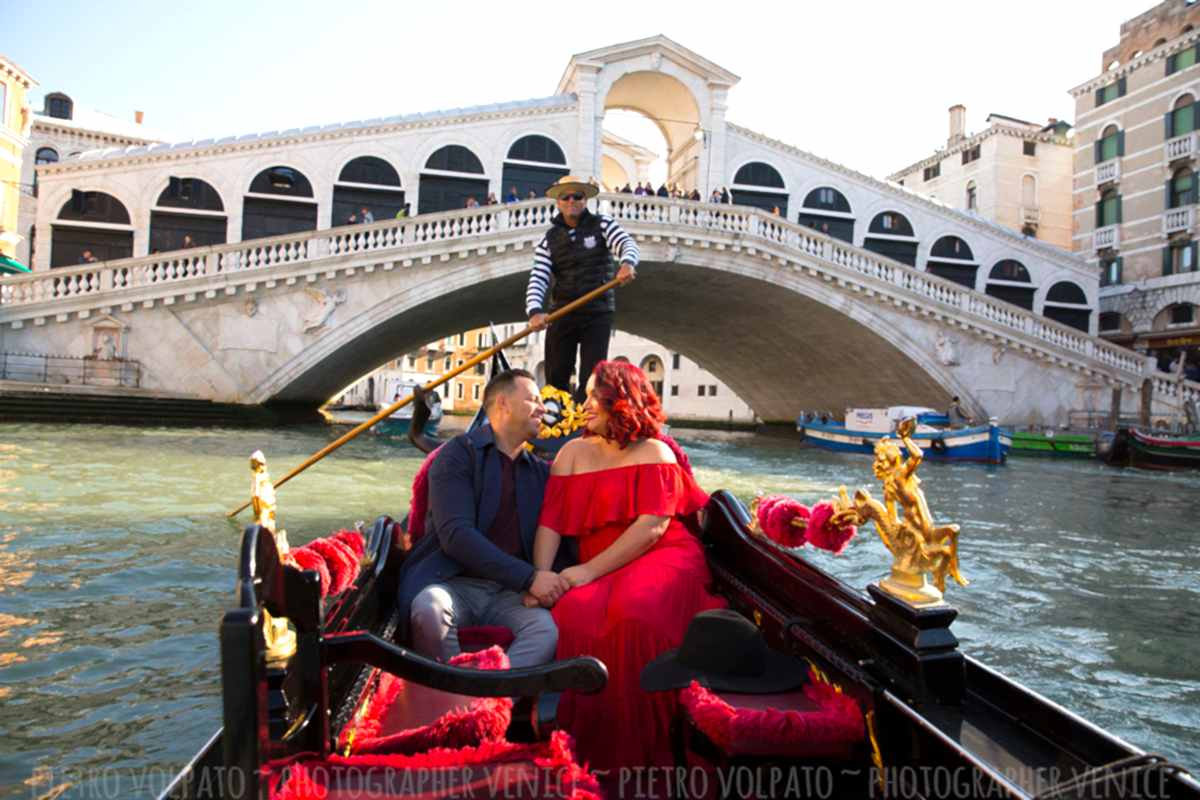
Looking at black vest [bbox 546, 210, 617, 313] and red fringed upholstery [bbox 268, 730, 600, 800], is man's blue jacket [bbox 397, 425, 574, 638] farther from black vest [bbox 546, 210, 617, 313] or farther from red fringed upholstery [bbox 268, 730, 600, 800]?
black vest [bbox 546, 210, 617, 313]

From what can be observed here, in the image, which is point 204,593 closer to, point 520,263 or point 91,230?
point 520,263

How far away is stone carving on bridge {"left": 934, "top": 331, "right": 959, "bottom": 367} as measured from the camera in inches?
487

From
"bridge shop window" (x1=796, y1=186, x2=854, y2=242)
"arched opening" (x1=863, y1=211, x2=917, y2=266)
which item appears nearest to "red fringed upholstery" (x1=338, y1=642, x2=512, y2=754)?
"bridge shop window" (x1=796, y1=186, x2=854, y2=242)

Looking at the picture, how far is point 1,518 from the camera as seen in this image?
3.74m

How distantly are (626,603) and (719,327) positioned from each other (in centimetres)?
1415

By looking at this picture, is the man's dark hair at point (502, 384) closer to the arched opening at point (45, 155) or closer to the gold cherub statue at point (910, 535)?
the gold cherub statue at point (910, 535)

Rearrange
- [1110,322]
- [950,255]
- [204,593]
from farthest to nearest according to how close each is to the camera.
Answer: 1. [1110,322]
2. [950,255]
3. [204,593]

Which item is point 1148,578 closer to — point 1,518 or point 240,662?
point 240,662

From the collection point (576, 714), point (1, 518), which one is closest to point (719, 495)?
point (576, 714)

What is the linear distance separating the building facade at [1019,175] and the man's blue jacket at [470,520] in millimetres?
18975

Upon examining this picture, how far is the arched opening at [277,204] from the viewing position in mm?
13297

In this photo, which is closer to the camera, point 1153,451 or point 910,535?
point 910,535

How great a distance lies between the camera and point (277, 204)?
43.8 feet

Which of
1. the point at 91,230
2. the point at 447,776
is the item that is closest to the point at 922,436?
the point at 447,776
